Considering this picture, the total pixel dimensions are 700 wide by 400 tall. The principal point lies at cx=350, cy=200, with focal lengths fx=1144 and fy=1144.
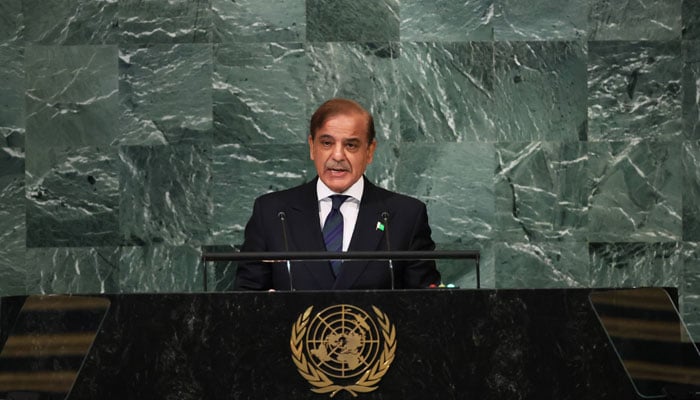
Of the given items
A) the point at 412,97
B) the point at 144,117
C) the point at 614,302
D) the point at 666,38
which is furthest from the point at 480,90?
the point at 614,302

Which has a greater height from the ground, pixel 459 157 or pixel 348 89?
pixel 348 89

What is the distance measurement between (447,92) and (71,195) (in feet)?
6.72

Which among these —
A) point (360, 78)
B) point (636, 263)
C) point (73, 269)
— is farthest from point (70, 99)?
point (636, 263)

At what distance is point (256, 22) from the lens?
19.8 ft

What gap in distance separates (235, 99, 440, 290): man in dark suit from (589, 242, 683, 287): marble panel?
1962mm

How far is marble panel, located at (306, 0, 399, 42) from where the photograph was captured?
604cm

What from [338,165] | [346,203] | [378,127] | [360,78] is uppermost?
[360,78]

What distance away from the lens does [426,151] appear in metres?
6.05

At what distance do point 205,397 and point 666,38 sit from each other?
3.91 metres

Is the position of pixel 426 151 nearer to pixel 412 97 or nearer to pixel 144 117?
pixel 412 97

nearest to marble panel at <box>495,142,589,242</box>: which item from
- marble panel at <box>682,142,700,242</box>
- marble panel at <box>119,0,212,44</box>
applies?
marble panel at <box>682,142,700,242</box>

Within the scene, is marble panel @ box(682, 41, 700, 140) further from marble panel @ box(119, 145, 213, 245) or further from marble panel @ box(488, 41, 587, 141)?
marble panel @ box(119, 145, 213, 245)

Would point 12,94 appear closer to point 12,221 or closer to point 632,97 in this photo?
point 12,221

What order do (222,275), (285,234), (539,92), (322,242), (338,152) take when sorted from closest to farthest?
(285,234), (322,242), (338,152), (222,275), (539,92)
